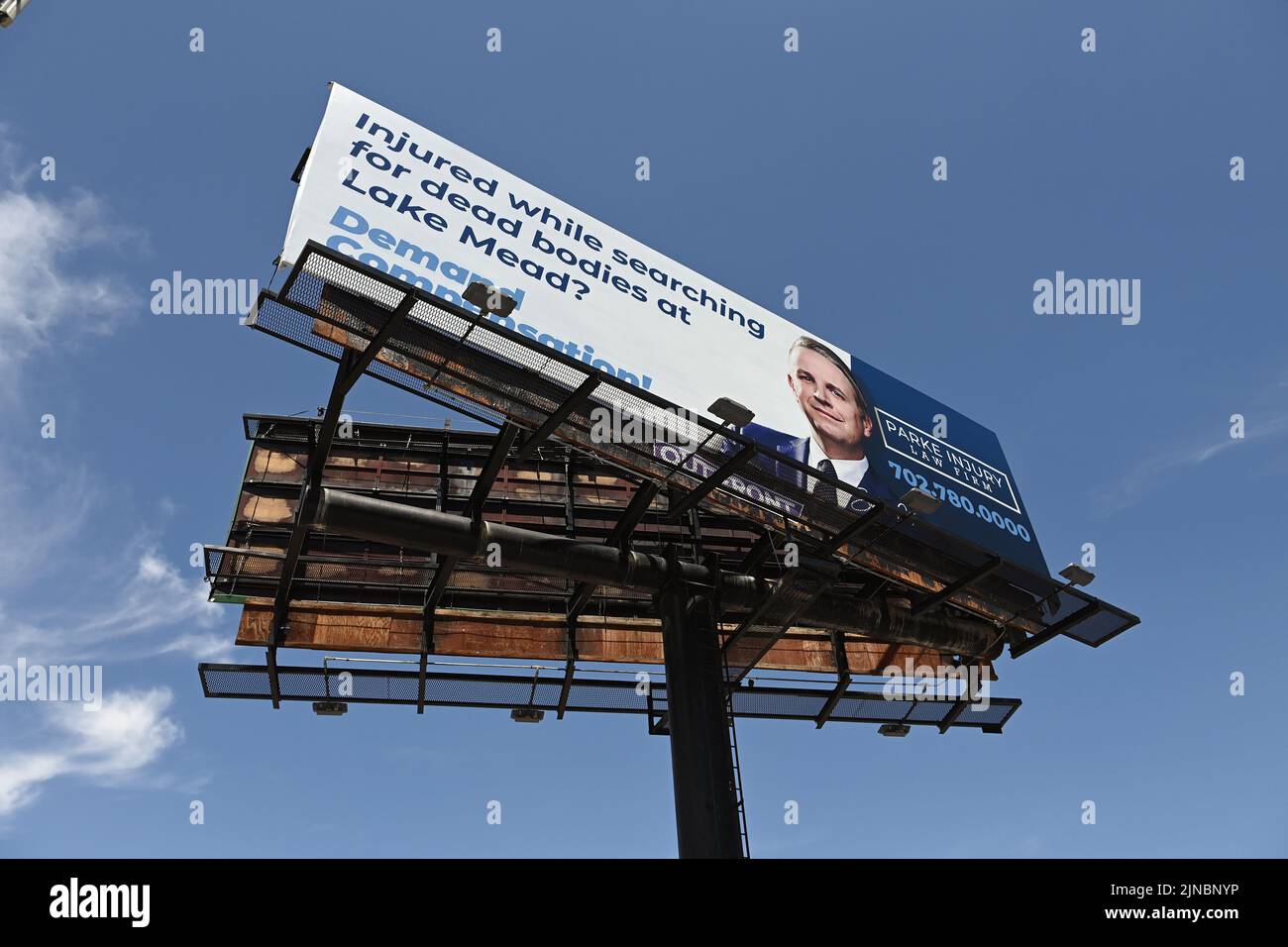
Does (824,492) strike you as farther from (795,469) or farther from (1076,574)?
(1076,574)

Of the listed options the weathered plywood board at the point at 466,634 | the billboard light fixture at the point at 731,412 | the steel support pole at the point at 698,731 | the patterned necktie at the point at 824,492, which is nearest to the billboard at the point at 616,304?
the patterned necktie at the point at 824,492

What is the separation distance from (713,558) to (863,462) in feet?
9.42

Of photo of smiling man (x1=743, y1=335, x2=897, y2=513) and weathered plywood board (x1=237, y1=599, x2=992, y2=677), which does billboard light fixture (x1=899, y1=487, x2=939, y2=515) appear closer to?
photo of smiling man (x1=743, y1=335, x2=897, y2=513)

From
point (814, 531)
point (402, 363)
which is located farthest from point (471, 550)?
point (814, 531)

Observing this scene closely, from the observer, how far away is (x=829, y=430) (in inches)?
689

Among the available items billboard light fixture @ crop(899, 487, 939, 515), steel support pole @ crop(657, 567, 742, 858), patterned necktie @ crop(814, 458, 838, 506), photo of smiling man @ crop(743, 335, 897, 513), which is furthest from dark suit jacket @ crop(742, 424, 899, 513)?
steel support pole @ crop(657, 567, 742, 858)

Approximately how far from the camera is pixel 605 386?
14367 mm

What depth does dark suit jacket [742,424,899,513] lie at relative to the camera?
15.9m

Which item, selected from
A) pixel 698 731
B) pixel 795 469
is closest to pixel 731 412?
pixel 795 469

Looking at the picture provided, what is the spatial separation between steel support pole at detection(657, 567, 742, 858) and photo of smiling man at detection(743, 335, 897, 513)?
258cm

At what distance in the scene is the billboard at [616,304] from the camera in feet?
45.1

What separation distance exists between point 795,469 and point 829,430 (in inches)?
92.7

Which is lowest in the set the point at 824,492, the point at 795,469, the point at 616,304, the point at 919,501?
the point at 919,501

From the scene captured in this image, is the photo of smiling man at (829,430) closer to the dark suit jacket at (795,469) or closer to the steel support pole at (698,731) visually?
the dark suit jacket at (795,469)
